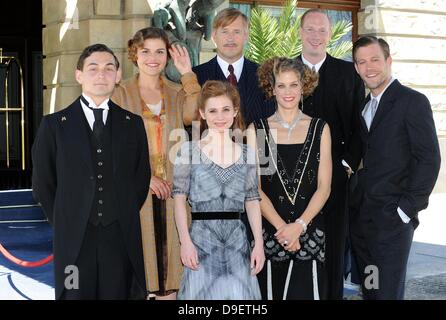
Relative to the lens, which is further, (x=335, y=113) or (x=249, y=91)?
(x=335, y=113)

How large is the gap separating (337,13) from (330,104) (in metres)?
9.23

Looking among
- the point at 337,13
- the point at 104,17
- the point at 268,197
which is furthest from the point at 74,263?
the point at 337,13

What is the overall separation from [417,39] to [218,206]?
1098 cm

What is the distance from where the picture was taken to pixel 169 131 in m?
4.55

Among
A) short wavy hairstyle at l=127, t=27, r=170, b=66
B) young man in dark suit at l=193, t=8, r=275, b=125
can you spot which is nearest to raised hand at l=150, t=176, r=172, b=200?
young man in dark suit at l=193, t=8, r=275, b=125

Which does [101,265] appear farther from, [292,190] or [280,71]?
[280,71]

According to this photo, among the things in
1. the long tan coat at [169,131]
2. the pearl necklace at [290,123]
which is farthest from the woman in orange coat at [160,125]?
the pearl necklace at [290,123]

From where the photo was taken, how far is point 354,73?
16.5ft

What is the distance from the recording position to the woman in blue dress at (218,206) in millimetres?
3932

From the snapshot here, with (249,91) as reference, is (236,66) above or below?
above

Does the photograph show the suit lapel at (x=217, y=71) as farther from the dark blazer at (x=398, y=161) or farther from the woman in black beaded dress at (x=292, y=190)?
the dark blazer at (x=398, y=161)

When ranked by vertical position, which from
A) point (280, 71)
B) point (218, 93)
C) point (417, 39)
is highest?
point (417, 39)

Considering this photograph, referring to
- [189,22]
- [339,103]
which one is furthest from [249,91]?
[189,22]

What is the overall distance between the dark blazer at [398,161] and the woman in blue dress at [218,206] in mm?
849
